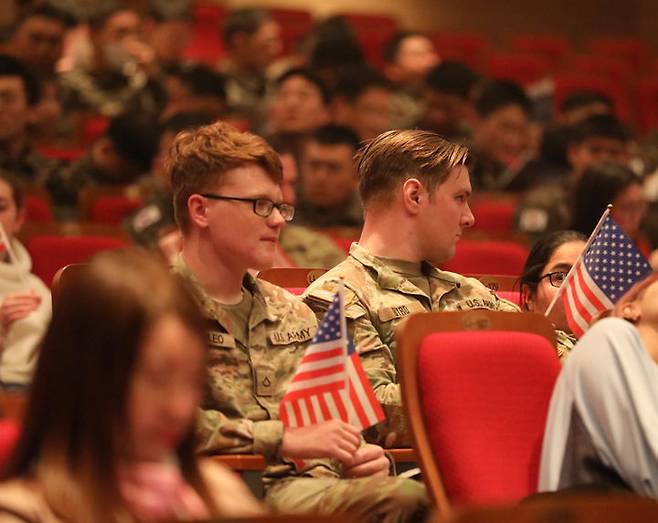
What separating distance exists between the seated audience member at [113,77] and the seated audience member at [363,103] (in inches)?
41.4

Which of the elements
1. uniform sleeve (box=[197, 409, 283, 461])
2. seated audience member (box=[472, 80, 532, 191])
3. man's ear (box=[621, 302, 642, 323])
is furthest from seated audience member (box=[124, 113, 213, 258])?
seated audience member (box=[472, 80, 532, 191])

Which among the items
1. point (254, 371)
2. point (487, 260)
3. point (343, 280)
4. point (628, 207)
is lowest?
point (487, 260)

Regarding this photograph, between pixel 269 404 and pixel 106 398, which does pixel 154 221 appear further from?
pixel 106 398

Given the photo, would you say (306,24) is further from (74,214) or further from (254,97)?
(74,214)

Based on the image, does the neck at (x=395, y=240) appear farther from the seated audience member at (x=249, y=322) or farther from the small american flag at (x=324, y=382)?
the small american flag at (x=324, y=382)

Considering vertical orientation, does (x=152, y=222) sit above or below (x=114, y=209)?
above

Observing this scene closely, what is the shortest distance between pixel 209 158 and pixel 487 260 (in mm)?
1759

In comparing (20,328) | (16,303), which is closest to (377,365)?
(16,303)

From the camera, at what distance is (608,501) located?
1.85 metres

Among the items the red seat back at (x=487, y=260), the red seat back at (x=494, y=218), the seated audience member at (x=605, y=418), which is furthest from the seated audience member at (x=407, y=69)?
the seated audience member at (x=605, y=418)

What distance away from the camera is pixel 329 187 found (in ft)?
18.0

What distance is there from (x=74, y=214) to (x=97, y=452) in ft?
14.1

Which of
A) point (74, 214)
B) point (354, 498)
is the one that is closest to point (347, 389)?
point (354, 498)

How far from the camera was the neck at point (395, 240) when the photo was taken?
10.8ft
